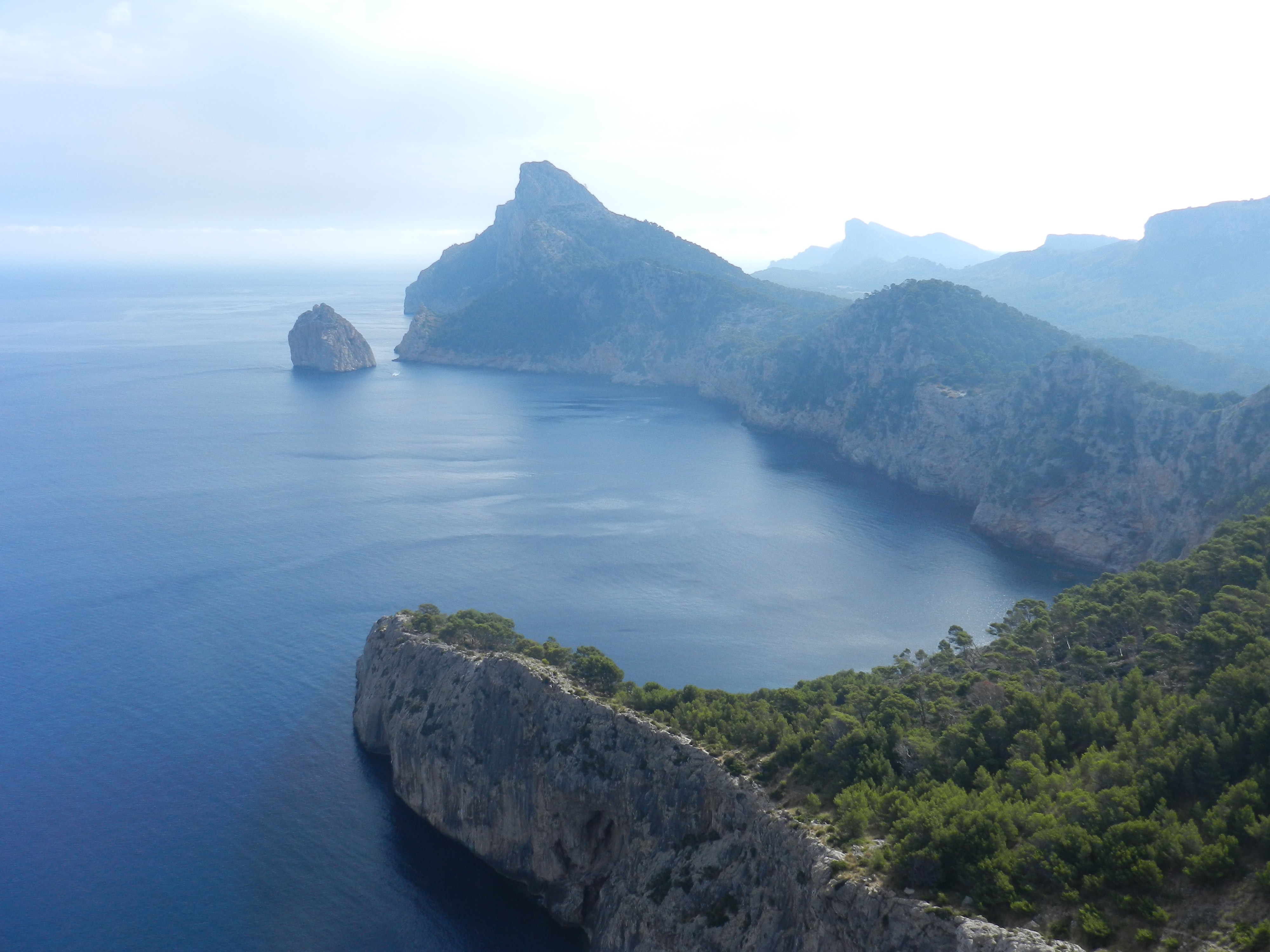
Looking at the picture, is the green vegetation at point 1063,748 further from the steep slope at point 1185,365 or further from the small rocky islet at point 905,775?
the steep slope at point 1185,365

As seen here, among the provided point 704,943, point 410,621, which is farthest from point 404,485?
point 704,943

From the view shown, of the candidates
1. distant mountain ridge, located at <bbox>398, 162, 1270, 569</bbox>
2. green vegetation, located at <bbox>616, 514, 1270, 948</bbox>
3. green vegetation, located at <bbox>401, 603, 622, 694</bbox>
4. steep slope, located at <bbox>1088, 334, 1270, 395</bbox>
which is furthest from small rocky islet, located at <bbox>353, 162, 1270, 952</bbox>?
steep slope, located at <bbox>1088, 334, 1270, 395</bbox>

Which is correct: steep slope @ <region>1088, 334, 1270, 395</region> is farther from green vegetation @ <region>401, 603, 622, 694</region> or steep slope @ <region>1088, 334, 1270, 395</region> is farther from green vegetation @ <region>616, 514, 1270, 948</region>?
green vegetation @ <region>401, 603, 622, 694</region>

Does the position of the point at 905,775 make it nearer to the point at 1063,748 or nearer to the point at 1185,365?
the point at 1063,748

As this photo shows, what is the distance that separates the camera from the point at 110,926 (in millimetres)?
41375

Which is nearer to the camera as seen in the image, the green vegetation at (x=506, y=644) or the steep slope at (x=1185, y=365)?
the green vegetation at (x=506, y=644)

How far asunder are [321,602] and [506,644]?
30.9 m

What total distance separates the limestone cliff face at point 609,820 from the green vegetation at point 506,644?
1.49 meters

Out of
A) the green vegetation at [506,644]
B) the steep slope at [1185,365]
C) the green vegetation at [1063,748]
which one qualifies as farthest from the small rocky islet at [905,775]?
the steep slope at [1185,365]

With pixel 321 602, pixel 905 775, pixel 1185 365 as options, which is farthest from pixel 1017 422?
pixel 321 602

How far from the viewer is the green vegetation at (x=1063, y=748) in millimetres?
26391

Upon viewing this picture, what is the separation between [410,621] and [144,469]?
82578 millimetres

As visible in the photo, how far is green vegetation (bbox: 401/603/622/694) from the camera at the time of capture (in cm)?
4994

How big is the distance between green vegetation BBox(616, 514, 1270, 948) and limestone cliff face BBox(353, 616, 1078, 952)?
1669mm
